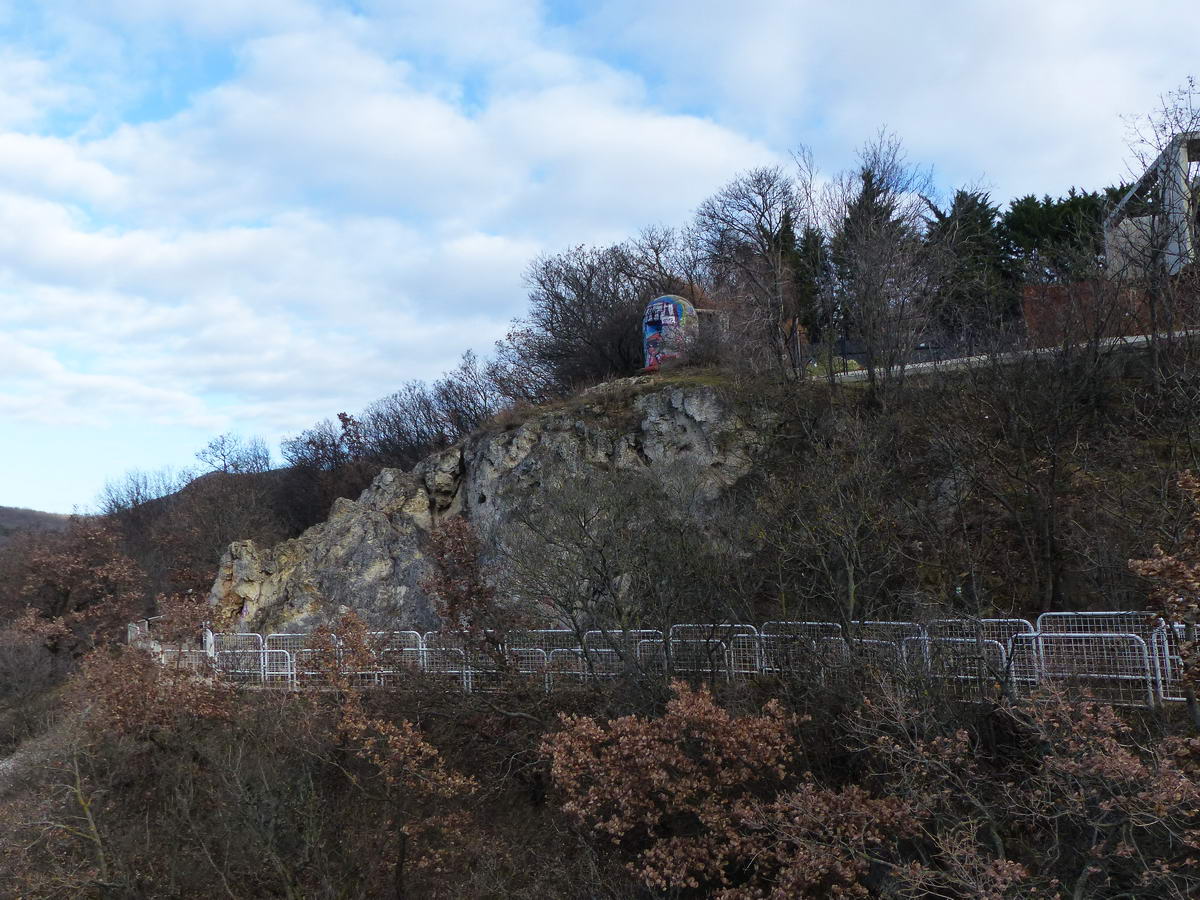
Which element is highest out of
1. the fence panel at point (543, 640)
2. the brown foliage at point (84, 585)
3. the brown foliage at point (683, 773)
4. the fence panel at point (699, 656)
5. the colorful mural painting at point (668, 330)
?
the colorful mural painting at point (668, 330)

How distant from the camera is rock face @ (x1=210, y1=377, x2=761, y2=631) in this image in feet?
76.0

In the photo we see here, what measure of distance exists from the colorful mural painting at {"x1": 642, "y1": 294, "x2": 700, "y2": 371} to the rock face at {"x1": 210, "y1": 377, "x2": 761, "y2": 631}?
2769 mm

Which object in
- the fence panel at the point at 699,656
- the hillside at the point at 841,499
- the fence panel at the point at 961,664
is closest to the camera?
the fence panel at the point at 961,664

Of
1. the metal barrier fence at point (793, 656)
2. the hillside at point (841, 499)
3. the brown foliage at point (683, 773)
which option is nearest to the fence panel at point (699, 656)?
the metal barrier fence at point (793, 656)

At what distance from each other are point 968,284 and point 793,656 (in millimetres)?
14085

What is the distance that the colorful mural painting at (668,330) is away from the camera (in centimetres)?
2830

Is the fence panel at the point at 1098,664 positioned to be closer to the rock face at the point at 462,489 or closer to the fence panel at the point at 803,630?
the fence panel at the point at 803,630

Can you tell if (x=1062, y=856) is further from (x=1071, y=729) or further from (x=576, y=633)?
(x=576, y=633)

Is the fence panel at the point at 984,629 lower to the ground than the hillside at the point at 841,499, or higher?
lower

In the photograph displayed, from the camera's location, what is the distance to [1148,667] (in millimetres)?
11102

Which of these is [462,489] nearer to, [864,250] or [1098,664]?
[864,250]

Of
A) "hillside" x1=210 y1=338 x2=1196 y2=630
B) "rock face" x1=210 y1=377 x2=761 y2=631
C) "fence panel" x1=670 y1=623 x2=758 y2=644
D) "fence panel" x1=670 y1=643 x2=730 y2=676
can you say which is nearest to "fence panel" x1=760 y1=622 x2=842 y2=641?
"fence panel" x1=670 y1=623 x2=758 y2=644

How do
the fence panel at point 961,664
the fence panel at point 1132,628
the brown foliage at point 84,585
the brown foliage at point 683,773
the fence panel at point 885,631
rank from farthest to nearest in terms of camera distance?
1. the brown foliage at point 84,585
2. the fence panel at point 885,631
3. the fence panel at point 961,664
4. the brown foliage at point 683,773
5. the fence panel at point 1132,628

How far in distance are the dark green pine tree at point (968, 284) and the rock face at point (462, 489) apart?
608 centimetres
